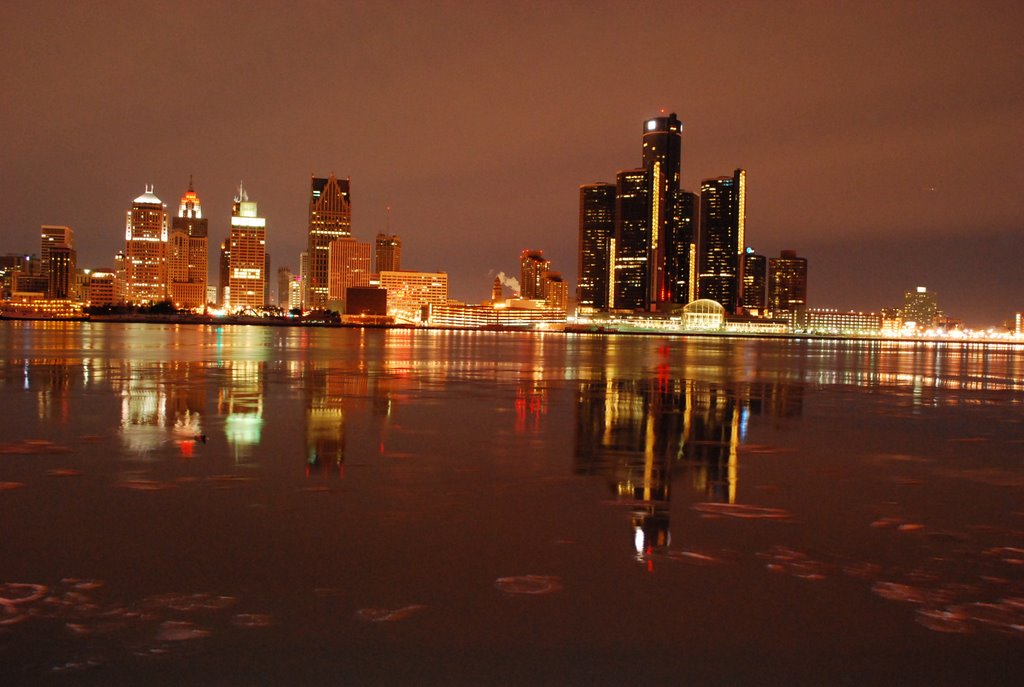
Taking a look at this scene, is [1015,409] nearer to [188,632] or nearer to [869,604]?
[869,604]

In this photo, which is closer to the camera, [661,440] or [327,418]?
[661,440]

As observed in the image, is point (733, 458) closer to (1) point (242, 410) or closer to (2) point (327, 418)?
(2) point (327, 418)

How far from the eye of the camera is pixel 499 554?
7.68 metres

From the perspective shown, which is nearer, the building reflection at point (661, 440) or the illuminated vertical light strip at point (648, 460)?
the building reflection at point (661, 440)

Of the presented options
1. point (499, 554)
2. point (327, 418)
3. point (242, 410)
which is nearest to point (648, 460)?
point (499, 554)

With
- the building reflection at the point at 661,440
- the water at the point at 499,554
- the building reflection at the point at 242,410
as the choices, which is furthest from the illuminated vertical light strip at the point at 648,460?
the building reflection at the point at 242,410

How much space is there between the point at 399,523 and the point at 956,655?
533cm

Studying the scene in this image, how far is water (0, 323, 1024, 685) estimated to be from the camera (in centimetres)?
548

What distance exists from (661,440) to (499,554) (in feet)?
28.0

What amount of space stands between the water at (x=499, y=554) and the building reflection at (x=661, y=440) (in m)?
0.09

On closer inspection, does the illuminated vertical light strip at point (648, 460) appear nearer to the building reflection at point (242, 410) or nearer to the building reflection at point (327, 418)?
the building reflection at point (327, 418)

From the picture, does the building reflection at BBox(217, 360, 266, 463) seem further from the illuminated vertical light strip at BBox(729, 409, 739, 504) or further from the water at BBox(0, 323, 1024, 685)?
the illuminated vertical light strip at BBox(729, 409, 739, 504)

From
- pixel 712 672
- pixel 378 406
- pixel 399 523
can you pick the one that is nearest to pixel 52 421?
pixel 378 406

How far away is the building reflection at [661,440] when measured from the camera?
1035 centimetres
